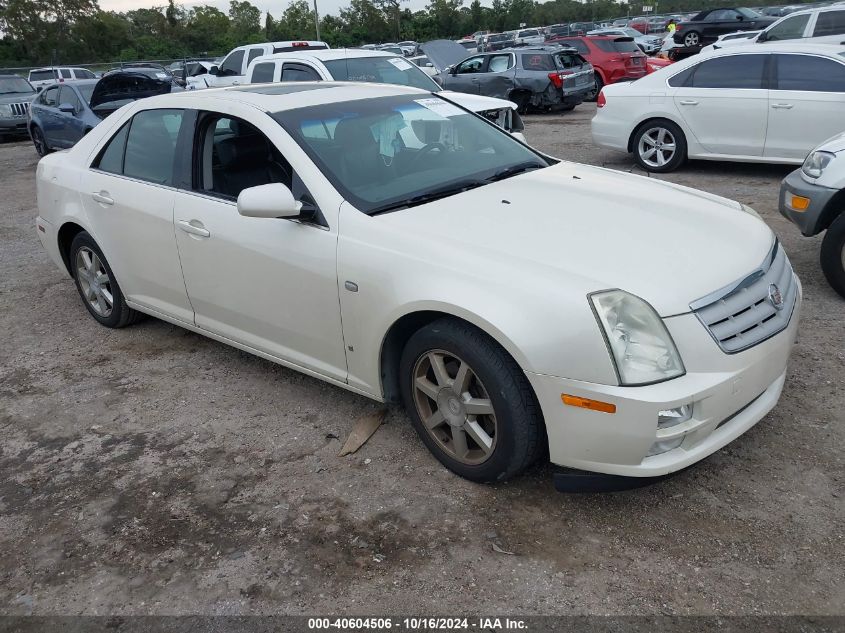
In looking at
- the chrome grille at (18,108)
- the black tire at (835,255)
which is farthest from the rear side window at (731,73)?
the chrome grille at (18,108)

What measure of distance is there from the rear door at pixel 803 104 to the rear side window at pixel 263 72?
6463 mm

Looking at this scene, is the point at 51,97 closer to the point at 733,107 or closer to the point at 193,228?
the point at 193,228

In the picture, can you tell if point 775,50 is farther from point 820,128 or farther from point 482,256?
point 482,256

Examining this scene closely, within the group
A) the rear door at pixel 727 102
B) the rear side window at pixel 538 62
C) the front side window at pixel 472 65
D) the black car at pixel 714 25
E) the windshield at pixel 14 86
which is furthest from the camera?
the black car at pixel 714 25

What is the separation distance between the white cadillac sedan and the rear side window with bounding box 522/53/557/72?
1164cm

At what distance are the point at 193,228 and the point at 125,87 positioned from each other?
34.0ft

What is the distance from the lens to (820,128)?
7762 mm

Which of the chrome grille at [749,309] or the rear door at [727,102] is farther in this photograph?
the rear door at [727,102]

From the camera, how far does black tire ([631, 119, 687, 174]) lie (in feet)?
29.1

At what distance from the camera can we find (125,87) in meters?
12.9

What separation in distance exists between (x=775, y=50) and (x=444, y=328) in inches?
280

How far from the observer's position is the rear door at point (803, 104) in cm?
768

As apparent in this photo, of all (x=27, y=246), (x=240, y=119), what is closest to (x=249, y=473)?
(x=240, y=119)

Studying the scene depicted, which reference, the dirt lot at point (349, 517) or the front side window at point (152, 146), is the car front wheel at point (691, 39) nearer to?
the dirt lot at point (349, 517)
